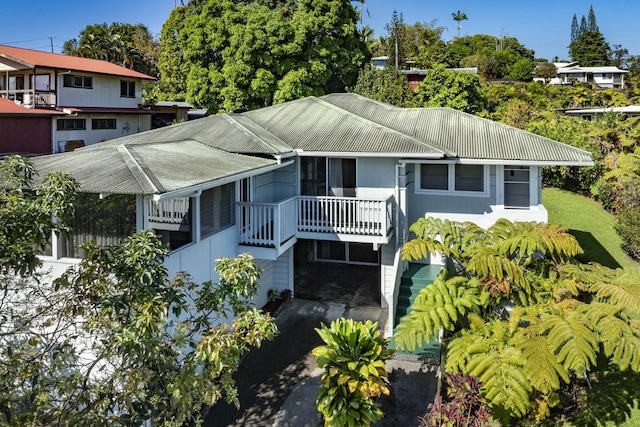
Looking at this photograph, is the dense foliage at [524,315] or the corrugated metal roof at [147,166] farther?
the corrugated metal roof at [147,166]

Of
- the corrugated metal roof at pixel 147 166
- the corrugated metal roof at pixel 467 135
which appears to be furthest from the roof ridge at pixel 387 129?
the corrugated metal roof at pixel 147 166

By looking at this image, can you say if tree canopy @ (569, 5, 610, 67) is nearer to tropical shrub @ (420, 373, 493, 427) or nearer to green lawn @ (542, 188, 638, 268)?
green lawn @ (542, 188, 638, 268)

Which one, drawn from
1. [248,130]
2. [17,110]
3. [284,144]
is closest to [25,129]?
[17,110]

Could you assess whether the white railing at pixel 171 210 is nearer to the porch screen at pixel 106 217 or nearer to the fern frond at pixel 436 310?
the porch screen at pixel 106 217

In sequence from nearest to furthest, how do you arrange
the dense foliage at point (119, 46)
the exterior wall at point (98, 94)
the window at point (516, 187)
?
1. the window at point (516, 187)
2. the exterior wall at point (98, 94)
3. the dense foliage at point (119, 46)

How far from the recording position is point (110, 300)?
601 centimetres

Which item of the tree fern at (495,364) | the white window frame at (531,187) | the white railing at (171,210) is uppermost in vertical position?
the white window frame at (531,187)

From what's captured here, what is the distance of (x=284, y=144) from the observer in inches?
603

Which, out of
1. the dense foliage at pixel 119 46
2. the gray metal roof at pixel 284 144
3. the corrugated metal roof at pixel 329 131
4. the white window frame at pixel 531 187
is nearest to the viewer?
the gray metal roof at pixel 284 144

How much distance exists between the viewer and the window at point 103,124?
120 ft

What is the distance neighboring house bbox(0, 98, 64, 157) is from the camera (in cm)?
2967

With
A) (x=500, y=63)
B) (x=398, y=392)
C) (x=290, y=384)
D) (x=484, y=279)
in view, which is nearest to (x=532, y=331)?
(x=484, y=279)

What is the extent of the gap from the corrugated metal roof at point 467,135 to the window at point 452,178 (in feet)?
2.45

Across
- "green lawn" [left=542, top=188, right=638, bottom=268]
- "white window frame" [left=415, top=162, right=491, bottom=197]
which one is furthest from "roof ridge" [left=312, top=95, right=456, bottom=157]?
"green lawn" [left=542, top=188, right=638, bottom=268]
